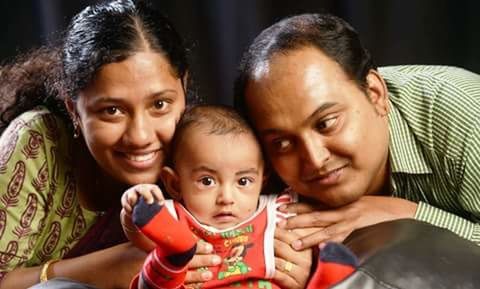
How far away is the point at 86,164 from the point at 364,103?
2.12 ft

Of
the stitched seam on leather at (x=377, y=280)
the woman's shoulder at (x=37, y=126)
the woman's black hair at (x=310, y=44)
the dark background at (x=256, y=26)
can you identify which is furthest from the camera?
the dark background at (x=256, y=26)

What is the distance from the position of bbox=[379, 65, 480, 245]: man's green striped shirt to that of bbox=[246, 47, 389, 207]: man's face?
0.11 metres

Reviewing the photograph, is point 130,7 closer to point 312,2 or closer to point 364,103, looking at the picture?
point 364,103

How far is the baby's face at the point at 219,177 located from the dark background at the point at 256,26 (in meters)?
0.77

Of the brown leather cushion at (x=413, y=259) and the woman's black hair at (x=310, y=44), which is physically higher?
the woman's black hair at (x=310, y=44)

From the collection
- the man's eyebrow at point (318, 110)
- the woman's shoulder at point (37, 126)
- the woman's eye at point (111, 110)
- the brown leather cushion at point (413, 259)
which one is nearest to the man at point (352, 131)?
the man's eyebrow at point (318, 110)

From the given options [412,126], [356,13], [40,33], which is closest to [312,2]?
[356,13]

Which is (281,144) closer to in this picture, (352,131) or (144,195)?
(352,131)

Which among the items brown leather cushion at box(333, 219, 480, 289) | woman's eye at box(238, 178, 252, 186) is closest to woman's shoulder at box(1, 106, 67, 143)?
woman's eye at box(238, 178, 252, 186)

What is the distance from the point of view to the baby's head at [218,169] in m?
1.31

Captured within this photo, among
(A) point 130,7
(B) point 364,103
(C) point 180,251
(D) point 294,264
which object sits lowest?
(D) point 294,264

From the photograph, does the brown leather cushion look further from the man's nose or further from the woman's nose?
the woman's nose

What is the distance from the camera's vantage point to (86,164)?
1622 millimetres

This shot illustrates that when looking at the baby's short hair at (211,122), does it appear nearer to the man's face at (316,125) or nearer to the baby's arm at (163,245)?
the man's face at (316,125)
